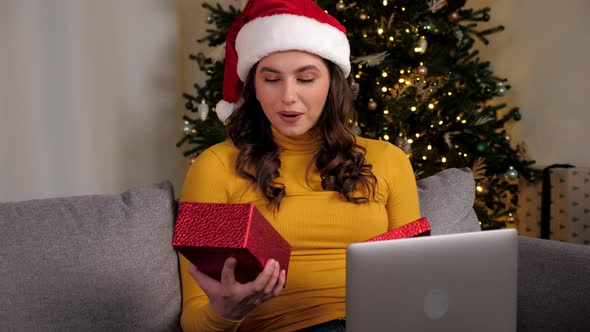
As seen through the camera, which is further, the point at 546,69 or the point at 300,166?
the point at 546,69

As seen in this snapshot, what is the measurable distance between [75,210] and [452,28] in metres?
2.09

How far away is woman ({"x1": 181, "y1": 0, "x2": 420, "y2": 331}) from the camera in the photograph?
1.46m

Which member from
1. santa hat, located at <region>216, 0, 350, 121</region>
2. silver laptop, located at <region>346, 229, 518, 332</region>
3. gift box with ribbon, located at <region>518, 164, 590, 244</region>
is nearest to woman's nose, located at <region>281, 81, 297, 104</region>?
santa hat, located at <region>216, 0, 350, 121</region>

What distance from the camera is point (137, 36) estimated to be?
11.7ft

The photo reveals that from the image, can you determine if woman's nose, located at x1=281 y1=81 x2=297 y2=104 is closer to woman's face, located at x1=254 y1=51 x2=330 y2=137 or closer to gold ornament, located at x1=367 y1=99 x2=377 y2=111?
woman's face, located at x1=254 y1=51 x2=330 y2=137

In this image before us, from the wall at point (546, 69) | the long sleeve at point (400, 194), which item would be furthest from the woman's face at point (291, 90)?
the wall at point (546, 69)

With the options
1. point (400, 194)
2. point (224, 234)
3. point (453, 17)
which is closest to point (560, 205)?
point (453, 17)

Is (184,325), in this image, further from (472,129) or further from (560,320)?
(472,129)

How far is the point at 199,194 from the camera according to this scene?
1.52 metres

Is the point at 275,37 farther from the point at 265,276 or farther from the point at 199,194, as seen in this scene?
the point at 265,276

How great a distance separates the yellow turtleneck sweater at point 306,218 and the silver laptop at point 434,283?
0.52 m

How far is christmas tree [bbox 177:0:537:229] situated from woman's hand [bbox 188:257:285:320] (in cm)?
170

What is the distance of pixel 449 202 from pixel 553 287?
356 millimetres

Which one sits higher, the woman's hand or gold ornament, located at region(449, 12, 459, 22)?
gold ornament, located at region(449, 12, 459, 22)
